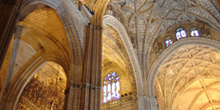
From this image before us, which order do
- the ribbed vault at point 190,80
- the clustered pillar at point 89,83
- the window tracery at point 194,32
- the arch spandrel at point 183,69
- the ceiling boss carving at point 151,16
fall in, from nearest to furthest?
the clustered pillar at point 89,83, the ceiling boss carving at point 151,16, the window tracery at point 194,32, the arch spandrel at point 183,69, the ribbed vault at point 190,80

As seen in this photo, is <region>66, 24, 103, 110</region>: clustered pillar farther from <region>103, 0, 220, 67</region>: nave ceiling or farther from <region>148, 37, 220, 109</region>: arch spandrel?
<region>148, 37, 220, 109</region>: arch spandrel

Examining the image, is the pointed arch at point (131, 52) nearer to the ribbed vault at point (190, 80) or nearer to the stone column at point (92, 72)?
the ribbed vault at point (190, 80)

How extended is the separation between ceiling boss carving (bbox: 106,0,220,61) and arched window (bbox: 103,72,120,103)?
3.01 m

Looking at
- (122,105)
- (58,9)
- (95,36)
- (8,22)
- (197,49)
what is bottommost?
(8,22)

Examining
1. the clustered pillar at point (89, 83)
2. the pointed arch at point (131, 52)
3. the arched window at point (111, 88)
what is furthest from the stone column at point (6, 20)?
the arched window at point (111, 88)

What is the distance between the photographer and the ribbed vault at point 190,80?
18.6 meters

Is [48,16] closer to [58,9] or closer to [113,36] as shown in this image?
[58,9]

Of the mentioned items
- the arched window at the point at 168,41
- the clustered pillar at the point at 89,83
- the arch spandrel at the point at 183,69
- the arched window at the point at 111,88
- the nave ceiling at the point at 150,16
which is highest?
the nave ceiling at the point at 150,16

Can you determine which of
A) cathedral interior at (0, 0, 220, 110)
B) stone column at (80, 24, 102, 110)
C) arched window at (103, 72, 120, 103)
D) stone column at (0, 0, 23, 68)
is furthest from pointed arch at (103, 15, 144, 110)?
stone column at (0, 0, 23, 68)

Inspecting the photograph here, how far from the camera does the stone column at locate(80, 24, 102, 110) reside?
30.8 ft

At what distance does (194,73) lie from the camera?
2061 cm

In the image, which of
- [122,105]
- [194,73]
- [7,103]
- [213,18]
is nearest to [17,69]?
[7,103]

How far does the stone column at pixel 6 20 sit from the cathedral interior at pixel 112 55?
2.69 meters

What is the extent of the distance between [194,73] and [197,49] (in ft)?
10.5
